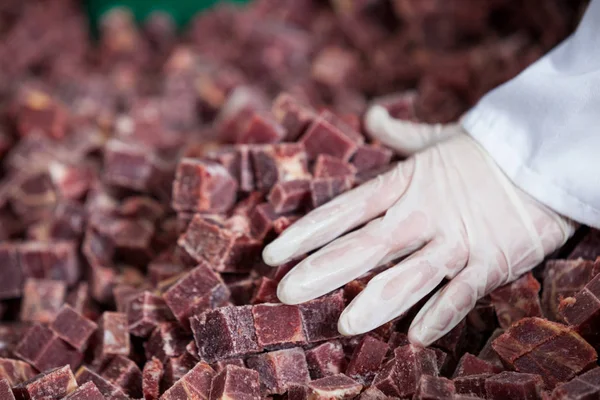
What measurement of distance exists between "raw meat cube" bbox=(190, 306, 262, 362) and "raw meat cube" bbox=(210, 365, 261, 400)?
0.28 feet

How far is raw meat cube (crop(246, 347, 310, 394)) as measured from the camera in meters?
1.82

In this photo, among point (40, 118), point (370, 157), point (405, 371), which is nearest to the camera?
point (405, 371)

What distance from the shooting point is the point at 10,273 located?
8.20 feet

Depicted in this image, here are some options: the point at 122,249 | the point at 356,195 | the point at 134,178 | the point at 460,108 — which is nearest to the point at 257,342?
the point at 356,195

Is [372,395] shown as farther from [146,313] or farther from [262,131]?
[262,131]

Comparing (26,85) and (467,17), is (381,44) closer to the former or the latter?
A: (467,17)

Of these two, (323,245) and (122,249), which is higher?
(323,245)

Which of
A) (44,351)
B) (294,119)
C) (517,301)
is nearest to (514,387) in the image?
(517,301)

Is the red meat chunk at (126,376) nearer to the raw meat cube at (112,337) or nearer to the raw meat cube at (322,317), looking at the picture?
the raw meat cube at (112,337)

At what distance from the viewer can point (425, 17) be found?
3.79m

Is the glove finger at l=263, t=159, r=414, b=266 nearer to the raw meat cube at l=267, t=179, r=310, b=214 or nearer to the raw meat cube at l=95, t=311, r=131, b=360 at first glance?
the raw meat cube at l=267, t=179, r=310, b=214

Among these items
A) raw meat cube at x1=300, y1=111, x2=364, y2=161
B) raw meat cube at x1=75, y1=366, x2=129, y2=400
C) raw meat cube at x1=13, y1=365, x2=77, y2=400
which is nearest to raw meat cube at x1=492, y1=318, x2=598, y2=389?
raw meat cube at x1=300, y1=111, x2=364, y2=161

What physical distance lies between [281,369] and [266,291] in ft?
0.88

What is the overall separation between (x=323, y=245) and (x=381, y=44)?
7.53 ft
